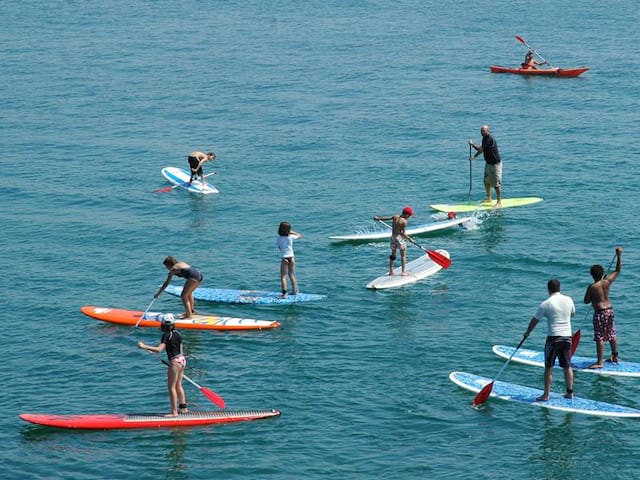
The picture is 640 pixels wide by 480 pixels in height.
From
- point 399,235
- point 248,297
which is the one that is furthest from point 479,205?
point 248,297

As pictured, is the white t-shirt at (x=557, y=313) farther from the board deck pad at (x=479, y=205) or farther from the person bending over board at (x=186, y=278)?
the board deck pad at (x=479, y=205)

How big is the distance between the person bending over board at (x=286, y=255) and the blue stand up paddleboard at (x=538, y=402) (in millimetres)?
7316

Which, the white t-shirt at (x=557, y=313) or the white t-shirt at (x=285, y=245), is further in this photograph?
the white t-shirt at (x=285, y=245)

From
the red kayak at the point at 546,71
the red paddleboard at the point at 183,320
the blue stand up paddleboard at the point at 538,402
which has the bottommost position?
the blue stand up paddleboard at the point at 538,402

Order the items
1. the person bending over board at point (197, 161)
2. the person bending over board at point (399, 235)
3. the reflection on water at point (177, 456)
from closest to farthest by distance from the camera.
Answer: the reflection on water at point (177, 456), the person bending over board at point (399, 235), the person bending over board at point (197, 161)

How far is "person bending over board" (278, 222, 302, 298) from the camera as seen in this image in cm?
3163

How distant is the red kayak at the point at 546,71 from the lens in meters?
67.0

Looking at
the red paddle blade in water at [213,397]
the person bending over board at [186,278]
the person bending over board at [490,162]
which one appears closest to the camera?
the red paddle blade in water at [213,397]

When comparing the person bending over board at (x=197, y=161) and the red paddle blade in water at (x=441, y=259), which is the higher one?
the person bending over board at (x=197, y=161)

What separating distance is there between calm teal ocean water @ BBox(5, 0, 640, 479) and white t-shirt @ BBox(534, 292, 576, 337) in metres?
2.08

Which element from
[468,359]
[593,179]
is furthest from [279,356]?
[593,179]

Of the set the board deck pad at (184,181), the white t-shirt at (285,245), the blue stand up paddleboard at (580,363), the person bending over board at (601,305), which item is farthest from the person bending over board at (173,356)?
the board deck pad at (184,181)

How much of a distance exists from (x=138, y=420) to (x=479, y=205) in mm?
21080

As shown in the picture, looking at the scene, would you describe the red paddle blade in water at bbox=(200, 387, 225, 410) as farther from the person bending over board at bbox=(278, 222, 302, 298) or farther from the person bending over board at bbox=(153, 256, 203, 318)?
the person bending over board at bbox=(278, 222, 302, 298)
